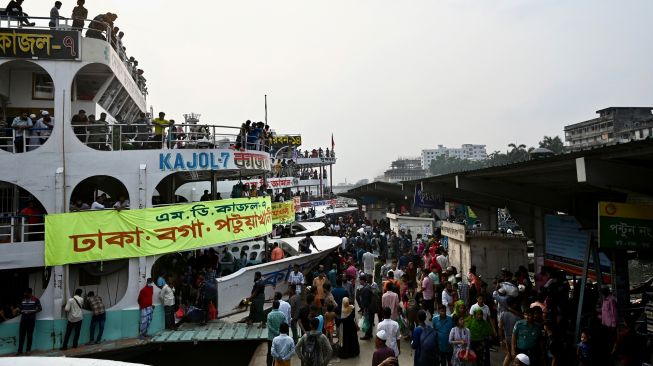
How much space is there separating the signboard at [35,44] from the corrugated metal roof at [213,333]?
281 inches

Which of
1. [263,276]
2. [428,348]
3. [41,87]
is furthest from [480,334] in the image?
[41,87]

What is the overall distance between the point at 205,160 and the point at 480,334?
25.6 ft

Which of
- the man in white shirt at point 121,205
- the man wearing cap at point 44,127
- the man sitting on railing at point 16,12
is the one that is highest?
the man sitting on railing at point 16,12

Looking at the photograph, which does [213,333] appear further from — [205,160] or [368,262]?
[368,262]

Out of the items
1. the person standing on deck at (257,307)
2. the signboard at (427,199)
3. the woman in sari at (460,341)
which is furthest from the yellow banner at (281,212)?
the woman in sari at (460,341)

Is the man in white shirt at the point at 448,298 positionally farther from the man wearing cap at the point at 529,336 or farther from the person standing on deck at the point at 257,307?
the person standing on deck at the point at 257,307

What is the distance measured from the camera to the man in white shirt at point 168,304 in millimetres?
10438

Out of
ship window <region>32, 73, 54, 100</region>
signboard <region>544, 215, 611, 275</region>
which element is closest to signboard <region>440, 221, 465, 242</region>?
signboard <region>544, 215, 611, 275</region>

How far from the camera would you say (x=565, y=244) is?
39.5 feet

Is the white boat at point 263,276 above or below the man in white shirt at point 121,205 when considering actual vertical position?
below

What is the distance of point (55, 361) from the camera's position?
5.07 m

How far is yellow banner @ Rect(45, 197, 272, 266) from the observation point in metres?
10.3

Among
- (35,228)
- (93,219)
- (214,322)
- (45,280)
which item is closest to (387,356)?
(214,322)

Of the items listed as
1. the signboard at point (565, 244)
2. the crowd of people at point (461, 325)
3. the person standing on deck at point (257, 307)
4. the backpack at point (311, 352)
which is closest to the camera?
the backpack at point (311, 352)
